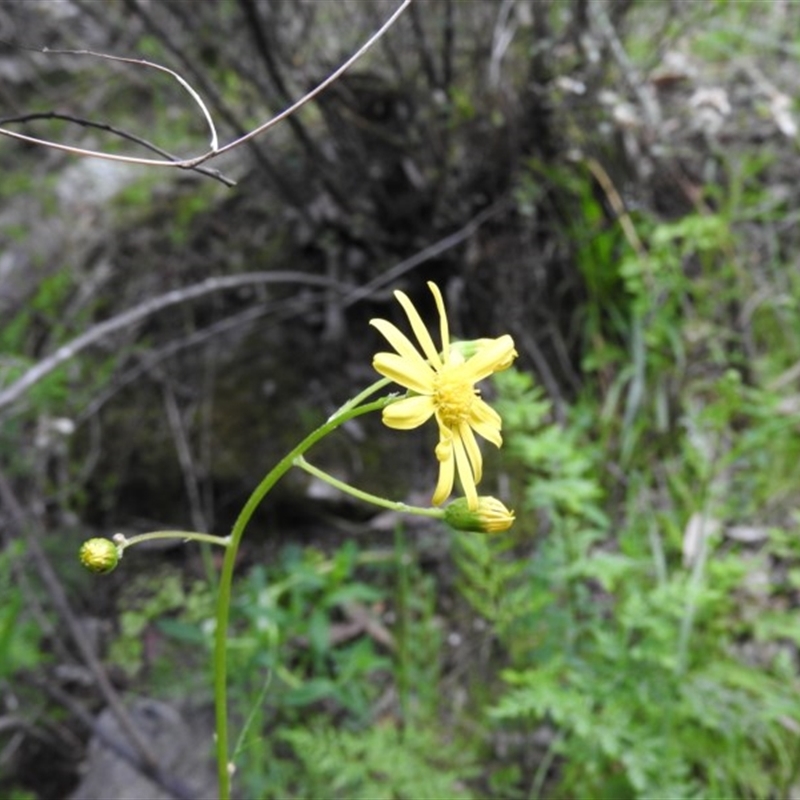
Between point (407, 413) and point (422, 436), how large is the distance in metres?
1.40

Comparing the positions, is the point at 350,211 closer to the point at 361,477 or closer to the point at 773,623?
the point at 361,477

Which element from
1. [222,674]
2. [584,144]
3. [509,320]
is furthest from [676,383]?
[222,674]

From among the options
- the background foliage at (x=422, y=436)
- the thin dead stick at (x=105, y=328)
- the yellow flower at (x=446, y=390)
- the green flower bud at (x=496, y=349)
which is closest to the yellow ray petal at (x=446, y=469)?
the yellow flower at (x=446, y=390)

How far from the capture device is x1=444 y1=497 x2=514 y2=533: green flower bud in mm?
878

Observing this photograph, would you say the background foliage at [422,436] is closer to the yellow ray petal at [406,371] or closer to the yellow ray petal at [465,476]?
the yellow ray petal at [465,476]

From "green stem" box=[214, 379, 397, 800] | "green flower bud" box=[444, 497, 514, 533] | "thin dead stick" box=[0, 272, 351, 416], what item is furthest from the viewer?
"thin dead stick" box=[0, 272, 351, 416]

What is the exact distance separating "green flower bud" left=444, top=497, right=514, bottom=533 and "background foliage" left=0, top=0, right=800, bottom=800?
56 centimetres

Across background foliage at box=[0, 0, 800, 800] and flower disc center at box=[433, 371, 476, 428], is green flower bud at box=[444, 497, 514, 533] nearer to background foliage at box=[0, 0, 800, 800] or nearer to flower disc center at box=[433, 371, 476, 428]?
flower disc center at box=[433, 371, 476, 428]

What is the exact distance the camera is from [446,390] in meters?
0.90

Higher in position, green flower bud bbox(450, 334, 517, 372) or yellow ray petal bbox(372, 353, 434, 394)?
yellow ray petal bbox(372, 353, 434, 394)

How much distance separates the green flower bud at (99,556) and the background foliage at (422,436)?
2.47 feet

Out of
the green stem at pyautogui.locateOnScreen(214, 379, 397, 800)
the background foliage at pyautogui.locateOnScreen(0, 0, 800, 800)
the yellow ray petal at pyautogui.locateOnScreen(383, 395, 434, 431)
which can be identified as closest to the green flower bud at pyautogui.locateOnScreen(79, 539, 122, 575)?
the green stem at pyautogui.locateOnScreen(214, 379, 397, 800)

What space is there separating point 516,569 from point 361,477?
0.76 meters

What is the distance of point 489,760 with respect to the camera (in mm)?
1640
